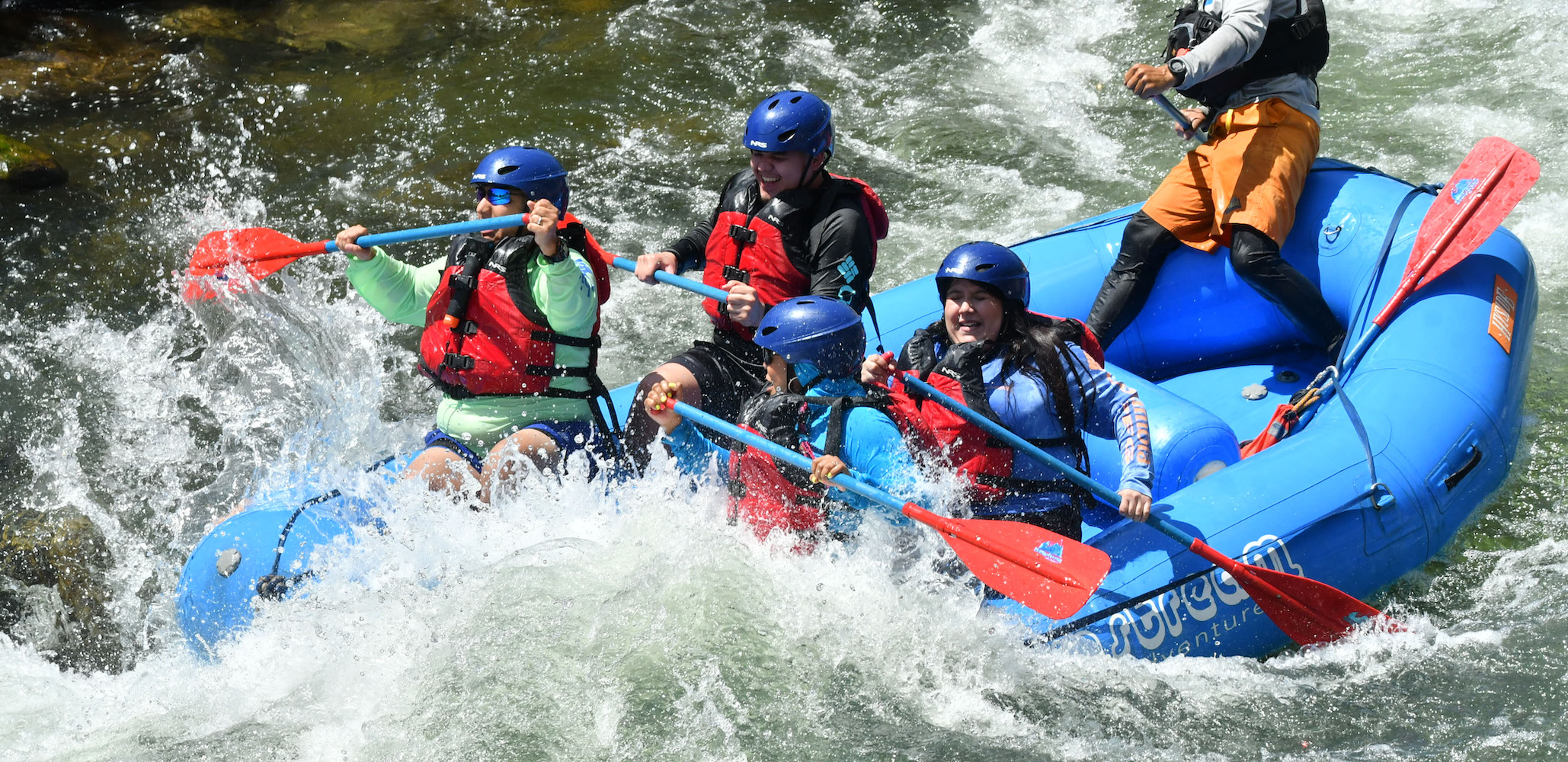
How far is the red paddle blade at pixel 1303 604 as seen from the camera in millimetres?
3961

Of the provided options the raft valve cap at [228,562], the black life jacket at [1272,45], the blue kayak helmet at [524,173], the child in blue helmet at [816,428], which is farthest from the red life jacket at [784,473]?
the black life jacket at [1272,45]

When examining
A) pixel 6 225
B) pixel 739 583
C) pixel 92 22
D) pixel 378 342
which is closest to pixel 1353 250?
pixel 739 583

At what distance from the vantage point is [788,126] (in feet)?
14.7

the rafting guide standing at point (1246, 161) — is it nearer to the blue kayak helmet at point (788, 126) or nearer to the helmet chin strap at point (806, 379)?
the blue kayak helmet at point (788, 126)

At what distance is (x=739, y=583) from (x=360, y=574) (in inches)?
49.3

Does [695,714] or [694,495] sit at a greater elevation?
[694,495]

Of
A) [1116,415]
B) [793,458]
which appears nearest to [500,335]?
[793,458]

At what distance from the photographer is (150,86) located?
9.41 meters

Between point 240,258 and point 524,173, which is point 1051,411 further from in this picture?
point 240,258

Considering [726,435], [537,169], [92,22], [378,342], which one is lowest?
[378,342]

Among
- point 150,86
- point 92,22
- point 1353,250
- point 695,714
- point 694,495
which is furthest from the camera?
point 92,22

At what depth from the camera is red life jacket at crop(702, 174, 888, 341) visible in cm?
462

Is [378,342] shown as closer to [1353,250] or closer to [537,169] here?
[537,169]

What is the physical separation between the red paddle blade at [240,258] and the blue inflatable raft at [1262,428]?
909mm
